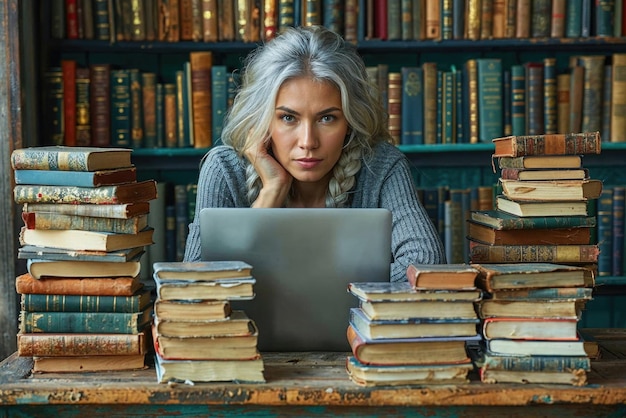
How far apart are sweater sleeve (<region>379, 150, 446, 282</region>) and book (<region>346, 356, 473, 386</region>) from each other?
1.57 feet

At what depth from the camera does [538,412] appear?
1.27 m

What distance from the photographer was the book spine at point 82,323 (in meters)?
1.36

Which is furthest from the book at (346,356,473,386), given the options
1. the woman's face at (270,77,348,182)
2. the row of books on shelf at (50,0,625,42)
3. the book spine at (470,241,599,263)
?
the row of books on shelf at (50,0,625,42)

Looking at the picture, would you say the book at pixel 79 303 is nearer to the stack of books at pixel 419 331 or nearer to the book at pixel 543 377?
the stack of books at pixel 419 331

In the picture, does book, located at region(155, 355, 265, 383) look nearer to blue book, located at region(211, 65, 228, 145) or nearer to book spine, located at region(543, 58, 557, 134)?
blue book, located at region(211, 65, 228, 145)

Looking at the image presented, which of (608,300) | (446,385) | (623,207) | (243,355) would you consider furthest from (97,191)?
(608,300)

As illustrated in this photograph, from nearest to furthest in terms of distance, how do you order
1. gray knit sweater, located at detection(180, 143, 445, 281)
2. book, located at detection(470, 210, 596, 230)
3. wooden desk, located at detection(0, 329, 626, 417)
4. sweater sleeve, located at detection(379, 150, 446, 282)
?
wooden desk, located at detection(0, 329, 626, 417) < book, located at detection(470, 210, 596, 230) < sweater sleeve, located at detection(379, 150, 446, 282) < gray knit sweater, located at detection(180, 143, 445, 281)

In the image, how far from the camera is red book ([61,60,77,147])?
2.73 meters

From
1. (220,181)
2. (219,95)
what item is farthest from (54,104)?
(220,181)

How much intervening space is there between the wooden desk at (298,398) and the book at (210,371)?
0.05 feet

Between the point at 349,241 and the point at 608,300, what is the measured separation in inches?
81.7

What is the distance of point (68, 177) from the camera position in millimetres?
1378

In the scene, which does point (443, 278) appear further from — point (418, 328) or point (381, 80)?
point (381, 80)

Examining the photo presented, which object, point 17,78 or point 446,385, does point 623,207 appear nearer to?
point 446,385
